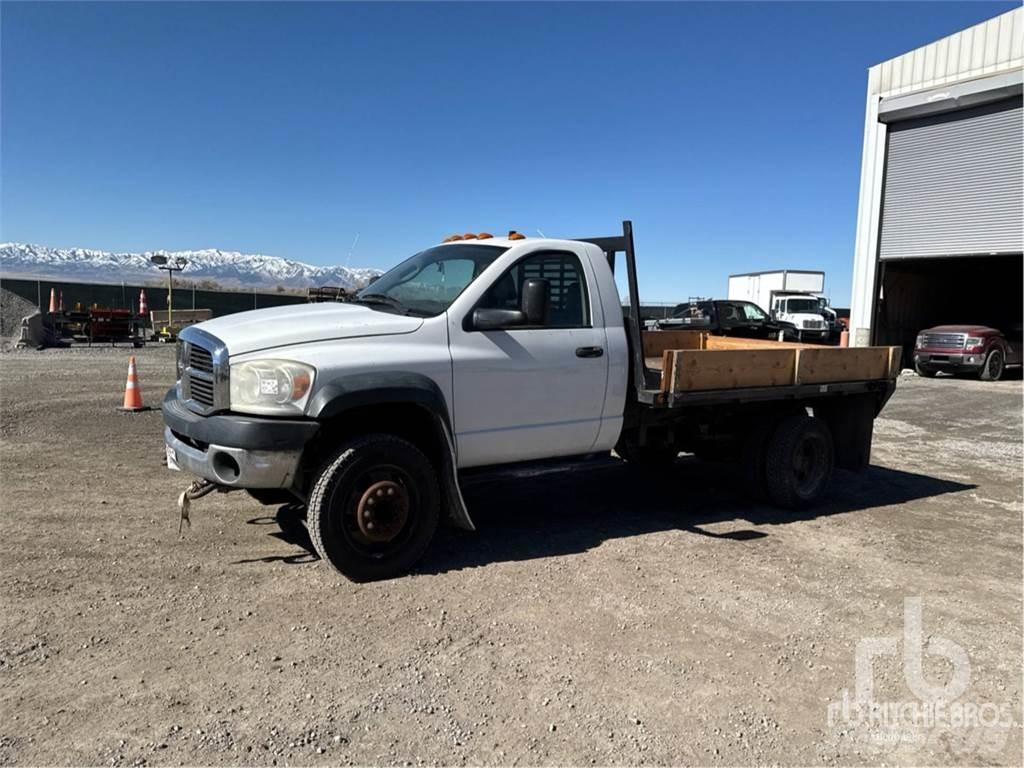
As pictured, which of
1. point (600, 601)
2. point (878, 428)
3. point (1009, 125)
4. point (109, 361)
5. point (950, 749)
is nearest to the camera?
point (950, 749)

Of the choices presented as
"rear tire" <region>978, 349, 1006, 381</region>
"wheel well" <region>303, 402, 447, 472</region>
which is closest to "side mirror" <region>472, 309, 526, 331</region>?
"wheel well" <region>303, 402, 447, 472</region>

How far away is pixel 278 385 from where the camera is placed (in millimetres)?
4160

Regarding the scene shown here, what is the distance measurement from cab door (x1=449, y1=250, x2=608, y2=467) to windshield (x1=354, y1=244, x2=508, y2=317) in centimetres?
20

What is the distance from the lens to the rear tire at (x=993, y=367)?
19.0 m

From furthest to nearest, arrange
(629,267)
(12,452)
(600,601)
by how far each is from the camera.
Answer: (12,452) < (629,267) < (600,601)

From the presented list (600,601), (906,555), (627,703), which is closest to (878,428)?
(906,555)

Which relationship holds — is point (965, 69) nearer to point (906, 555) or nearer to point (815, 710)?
point (906, 555)

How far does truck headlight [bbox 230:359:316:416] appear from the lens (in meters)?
4.15

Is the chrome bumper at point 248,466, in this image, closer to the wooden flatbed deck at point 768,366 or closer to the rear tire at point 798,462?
the wooden flatbed deck at point 768,366

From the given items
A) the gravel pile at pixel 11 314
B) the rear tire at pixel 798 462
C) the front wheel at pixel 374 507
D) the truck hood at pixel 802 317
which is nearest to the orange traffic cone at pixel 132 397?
the front wheel at pixel 374 507

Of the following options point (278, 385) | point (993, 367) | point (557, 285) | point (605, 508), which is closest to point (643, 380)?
point (557, 285)

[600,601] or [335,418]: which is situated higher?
[335,418]

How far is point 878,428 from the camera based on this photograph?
11250 millimetres

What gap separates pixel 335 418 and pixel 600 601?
1.88 meters
